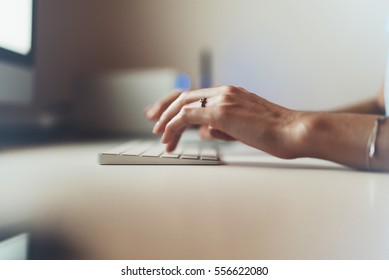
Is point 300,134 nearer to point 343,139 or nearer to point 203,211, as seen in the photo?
point 343,139

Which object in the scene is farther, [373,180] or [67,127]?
[67,127]

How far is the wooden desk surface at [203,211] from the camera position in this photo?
229mm

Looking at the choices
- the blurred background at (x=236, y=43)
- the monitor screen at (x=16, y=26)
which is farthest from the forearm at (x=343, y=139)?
the blurred background at (x=236, y=43)

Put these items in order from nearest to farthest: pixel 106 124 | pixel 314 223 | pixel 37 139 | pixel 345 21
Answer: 1. pixel 314 223
2. pixel 37 139
3. pixel 106 124
4. pixel 345 21

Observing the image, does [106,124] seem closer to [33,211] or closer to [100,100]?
[100,100]

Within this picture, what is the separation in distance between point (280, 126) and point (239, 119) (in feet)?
0.18

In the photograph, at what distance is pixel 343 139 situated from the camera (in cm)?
49

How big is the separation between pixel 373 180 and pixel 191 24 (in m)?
1.37

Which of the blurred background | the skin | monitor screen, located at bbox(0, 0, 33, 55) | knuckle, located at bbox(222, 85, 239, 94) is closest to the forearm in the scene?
the skin

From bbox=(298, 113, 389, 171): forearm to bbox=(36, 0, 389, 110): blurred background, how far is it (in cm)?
82

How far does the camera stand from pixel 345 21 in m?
1.43

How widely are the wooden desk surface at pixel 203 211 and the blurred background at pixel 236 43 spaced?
93 cm

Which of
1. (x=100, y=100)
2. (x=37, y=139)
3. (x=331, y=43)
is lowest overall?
(x=37, y=139)

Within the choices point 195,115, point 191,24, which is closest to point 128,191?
point 195,115
